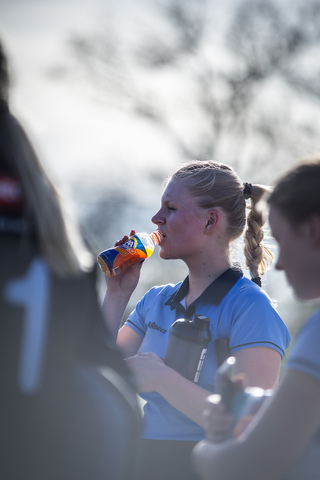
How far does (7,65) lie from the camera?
1.25 meters

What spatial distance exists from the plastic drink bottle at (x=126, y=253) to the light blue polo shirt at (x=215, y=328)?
328 mm

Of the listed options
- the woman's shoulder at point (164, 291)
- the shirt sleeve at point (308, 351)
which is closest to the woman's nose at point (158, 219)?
the woman's shoulder at point (164, 291)

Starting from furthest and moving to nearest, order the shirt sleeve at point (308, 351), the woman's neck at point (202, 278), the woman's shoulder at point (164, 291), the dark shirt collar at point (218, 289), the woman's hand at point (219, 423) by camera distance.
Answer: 1. the woman's shoulder at point (164, 291)
2. the woman's neck at point (202, 278)
3. the dark shirt collar at point (218, 289)
4. the woman's hand at point (219, 423)
5. the shirt sleeve at point (308, 351)

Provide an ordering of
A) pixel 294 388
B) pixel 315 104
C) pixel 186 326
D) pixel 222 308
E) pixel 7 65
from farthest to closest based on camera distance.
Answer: pixel 315 104 → pixel 222 308 → pixel 186 326 → pixel 7 65 → pixel 294 388

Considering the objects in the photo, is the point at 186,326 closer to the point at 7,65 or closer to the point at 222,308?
the point at 222,308

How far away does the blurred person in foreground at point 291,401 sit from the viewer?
3.70 ft

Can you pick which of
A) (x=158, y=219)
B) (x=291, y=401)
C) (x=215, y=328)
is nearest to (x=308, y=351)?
(x=291, y=401)

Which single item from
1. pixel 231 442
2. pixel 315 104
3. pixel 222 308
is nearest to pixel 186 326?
pixel 222 308

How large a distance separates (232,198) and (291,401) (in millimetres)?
1450

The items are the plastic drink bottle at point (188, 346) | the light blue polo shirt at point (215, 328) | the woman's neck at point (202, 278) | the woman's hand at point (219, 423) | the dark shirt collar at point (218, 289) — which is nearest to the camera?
the woman's hand at point (219, 423)

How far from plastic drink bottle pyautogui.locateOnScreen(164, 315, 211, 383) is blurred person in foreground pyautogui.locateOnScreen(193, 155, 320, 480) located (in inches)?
23.1

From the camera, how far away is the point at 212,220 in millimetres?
2434

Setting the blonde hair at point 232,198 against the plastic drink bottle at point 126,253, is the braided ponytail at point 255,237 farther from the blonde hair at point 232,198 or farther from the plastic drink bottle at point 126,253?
the plastic drink bottle at point 126,253

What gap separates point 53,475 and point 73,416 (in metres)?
0.12
